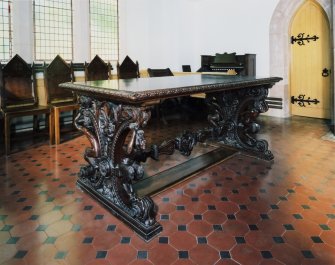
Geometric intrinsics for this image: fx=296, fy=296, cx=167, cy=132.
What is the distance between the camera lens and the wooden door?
608cm

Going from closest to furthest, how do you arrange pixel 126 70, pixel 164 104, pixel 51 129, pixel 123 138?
pixel 123 138
pixel 51 129
pixel 126 70
pixel 164 104

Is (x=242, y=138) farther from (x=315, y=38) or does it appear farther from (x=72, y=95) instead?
(x=315, y=38)

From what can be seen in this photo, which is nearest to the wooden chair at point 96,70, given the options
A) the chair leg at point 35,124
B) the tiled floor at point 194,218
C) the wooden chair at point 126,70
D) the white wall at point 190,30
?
the wooden chair at point 126,70

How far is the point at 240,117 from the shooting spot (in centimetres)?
405

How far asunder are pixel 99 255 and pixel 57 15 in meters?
5.59

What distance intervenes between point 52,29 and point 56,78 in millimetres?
1641

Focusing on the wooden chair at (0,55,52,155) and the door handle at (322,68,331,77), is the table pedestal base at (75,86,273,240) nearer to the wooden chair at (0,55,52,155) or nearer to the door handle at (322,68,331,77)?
the wooden chair at (0,55,52,155)

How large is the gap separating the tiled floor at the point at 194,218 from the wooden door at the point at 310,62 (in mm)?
2944

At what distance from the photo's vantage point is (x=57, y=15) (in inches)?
241

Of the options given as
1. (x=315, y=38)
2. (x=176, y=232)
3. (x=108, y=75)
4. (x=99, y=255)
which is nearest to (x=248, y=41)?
(x=315, y=38)

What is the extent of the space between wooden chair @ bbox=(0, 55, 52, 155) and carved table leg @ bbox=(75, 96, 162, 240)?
190cm

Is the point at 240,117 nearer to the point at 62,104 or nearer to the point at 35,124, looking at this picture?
the point at 62,104

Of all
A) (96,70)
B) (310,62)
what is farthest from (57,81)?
(310,62)

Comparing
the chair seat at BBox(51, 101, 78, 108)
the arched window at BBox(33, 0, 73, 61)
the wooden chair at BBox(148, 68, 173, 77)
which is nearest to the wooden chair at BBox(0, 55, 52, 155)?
the chair seat at BBox(51, 101, 78, 108)
